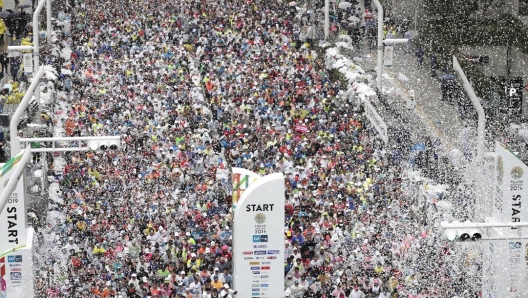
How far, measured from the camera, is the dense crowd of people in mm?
31797

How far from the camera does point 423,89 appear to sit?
A: 151ft

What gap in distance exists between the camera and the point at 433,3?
176ft

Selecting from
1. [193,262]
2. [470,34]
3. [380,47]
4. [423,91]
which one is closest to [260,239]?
[193,262]

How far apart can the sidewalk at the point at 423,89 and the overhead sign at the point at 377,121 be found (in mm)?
1945

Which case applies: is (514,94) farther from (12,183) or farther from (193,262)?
(12,183)

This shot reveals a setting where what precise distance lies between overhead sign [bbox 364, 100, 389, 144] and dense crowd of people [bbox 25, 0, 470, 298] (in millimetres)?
283

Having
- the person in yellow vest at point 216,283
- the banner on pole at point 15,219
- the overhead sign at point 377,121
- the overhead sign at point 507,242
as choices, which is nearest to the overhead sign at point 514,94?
the overhead sign at point 377,121

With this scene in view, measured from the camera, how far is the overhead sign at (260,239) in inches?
1168

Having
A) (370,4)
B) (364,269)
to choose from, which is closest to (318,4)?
(370,4)

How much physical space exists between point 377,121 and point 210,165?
532 centimetres

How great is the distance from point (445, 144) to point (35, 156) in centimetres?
1223

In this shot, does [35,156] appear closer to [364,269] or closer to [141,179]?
[141,179]

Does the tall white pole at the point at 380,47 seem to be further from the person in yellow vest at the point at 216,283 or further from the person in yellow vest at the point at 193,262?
the person in yellow vest at the point at 216,283

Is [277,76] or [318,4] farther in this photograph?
[318,4]
